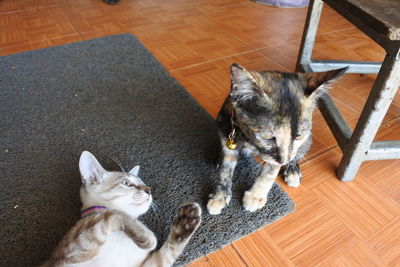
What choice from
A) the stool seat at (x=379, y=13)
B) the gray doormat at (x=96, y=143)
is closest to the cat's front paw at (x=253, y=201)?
the gray doormat at (x=96, y=143)

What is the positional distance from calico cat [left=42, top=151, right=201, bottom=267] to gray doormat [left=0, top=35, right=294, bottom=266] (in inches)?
4.5

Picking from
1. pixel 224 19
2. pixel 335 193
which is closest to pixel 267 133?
pixel 335 193

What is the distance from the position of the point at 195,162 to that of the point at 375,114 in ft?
2.19

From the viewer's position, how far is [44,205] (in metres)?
1.00

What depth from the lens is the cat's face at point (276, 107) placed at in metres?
0.77

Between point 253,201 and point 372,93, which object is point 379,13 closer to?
point 372,93

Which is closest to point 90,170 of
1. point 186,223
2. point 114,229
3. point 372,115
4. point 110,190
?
point 110,190

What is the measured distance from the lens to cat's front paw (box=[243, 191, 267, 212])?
0.99 m

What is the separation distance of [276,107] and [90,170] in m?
0.57

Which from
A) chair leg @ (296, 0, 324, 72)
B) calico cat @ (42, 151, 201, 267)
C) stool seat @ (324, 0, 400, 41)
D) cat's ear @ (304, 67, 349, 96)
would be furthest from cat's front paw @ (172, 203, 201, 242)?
chair leg @ (296, 0, 324, 72)

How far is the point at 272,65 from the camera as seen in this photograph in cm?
181

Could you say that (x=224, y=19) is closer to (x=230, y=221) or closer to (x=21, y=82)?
(x=21, y=82)

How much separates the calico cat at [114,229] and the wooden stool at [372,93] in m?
0.65

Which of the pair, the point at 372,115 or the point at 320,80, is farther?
the point at 372,115
